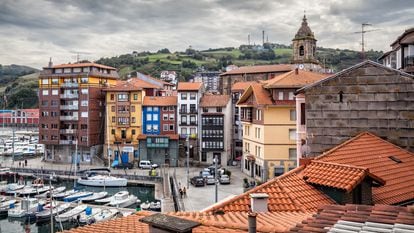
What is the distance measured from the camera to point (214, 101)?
211 feet

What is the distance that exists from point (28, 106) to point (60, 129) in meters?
81.0

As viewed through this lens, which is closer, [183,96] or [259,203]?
[259,203]

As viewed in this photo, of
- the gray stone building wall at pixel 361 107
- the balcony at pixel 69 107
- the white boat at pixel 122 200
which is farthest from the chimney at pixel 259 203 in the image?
the balcony at pixel 69 107

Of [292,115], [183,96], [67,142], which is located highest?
[183,96]

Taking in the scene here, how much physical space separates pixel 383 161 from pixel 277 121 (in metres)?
32.2

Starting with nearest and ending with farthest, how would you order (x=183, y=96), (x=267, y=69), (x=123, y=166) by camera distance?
(x=123, y=166) < (x=183, y=96) < (x=267, y=69)

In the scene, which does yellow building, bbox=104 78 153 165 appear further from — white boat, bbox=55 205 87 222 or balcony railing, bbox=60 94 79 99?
white boat, bbox=55 205 87 222

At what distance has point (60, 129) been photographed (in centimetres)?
6912

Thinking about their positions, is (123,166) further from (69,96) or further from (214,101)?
(214,101)

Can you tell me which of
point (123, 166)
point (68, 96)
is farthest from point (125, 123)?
point (68, 96)

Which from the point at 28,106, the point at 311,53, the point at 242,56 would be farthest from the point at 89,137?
the point at 242,56

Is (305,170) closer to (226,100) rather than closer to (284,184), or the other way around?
(284,184)

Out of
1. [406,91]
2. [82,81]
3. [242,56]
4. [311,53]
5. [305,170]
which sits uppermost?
[242,56]

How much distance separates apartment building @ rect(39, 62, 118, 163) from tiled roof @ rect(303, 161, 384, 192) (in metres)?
59.7
